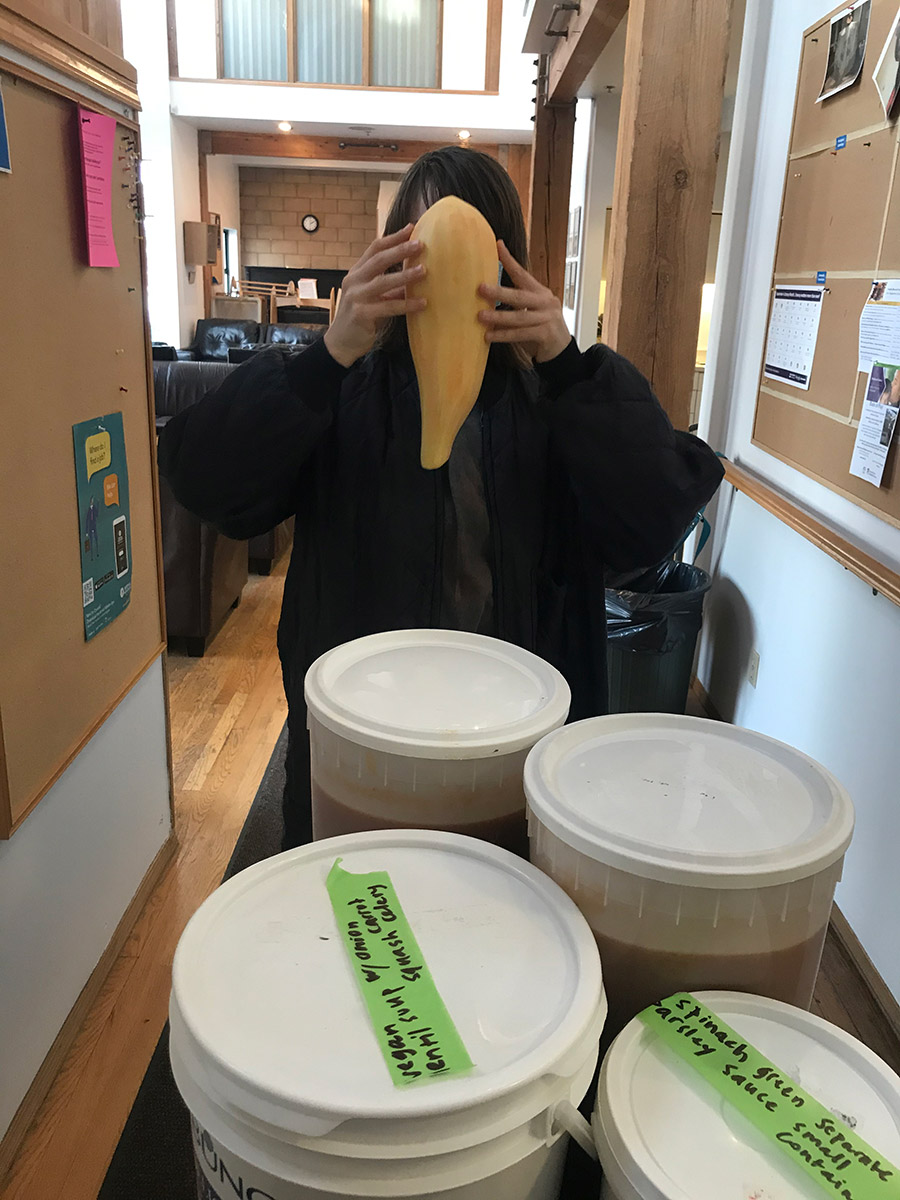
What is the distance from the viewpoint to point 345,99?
26.5 ft

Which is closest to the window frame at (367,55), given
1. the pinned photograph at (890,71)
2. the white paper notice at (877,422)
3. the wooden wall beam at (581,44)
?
the wooden wall beam at (581,44)

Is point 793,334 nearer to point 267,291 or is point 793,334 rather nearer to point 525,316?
point 525,316

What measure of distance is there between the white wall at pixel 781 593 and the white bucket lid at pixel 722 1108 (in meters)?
1.44

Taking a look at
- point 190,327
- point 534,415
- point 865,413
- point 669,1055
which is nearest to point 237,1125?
point 669,1055

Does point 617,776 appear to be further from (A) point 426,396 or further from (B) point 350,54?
(B) point 350,54

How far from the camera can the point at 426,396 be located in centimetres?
84

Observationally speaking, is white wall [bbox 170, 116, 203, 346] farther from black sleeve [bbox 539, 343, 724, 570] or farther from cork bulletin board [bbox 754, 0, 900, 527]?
black sleeve [bbox 539, 343, 724, 570]

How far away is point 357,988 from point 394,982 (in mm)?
20

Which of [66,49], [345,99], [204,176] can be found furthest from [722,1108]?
[204,176]

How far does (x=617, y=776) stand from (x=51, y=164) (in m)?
1.39

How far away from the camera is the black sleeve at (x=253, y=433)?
3.01 feet

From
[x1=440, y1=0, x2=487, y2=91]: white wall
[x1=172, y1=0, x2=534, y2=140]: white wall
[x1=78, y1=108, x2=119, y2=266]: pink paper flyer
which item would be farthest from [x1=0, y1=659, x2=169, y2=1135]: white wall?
[x1=440, y1=0, x2=487, y2=91]: white wall

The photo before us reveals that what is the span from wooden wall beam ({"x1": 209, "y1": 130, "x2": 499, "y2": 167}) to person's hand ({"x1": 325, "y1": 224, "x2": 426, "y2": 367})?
9088 mm

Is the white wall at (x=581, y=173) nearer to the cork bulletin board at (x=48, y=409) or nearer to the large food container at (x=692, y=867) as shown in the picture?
the cork bulletin board at (x=48, y=409)
